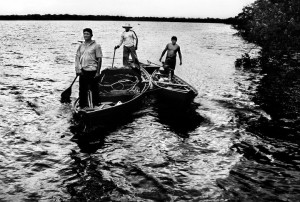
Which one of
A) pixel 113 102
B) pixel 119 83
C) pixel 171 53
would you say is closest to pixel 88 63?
pixel 113 102

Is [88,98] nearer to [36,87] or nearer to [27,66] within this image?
[36,87]

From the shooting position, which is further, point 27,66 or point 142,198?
point 27,66

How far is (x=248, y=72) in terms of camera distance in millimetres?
24625

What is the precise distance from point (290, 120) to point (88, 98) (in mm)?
8199

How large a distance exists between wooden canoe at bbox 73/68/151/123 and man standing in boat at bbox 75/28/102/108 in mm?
810

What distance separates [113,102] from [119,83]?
1952 millimetres

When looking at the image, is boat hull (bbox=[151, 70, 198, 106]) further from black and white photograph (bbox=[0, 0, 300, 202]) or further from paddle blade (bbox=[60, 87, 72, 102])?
paddle blade (bbox=[60, 87, 72, 102])

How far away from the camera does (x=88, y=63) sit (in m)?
9.74

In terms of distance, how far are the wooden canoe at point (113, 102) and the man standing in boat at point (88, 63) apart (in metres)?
0.81

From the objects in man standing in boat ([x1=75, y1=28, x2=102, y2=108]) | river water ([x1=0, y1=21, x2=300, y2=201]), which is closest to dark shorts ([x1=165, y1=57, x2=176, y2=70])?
river water ([x1=0, y1=21, x2=300, y2=201])

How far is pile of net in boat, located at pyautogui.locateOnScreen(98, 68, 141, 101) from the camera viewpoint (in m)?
12.8

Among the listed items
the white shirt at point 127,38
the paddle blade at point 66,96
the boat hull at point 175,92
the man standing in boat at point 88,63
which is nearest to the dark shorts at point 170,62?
the boat hull at point 175,92

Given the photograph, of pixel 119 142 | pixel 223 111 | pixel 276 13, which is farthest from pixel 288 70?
pixel 119 142

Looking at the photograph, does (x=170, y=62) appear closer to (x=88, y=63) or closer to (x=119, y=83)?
(x=119, y=83)
